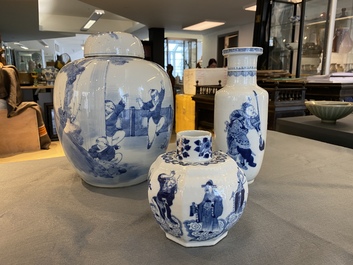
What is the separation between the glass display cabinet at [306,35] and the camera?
265 centimetres

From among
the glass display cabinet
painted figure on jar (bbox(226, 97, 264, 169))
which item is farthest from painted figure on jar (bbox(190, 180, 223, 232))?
the glass display cabinet

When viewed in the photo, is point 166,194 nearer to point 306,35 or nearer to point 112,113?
point 112,113

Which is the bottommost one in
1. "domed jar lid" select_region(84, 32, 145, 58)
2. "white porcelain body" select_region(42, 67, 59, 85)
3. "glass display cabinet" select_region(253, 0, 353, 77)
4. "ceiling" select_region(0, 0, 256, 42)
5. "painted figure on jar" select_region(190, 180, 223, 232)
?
"painted figure on jar" select_region(190, 180, 223, 232)

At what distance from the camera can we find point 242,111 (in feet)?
1.72

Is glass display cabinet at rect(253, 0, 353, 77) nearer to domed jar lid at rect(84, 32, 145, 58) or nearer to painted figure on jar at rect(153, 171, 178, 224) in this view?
domed jar lid at rect(84, 32, 145, 58)

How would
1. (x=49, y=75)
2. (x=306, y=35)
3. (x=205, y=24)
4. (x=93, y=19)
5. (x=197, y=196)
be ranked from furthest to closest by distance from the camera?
(x=93, y=19), (x=205, y=24), (x=49, y=75), (x=306, y=35), (x=197, y=196)

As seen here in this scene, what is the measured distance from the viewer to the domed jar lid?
1.79 ft

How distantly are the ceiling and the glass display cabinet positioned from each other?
1.58 m

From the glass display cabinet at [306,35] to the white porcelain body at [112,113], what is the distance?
2.39 metres

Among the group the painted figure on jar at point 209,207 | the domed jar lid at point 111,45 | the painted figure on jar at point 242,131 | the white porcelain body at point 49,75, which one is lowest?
the painted figure on jar at point 209,207

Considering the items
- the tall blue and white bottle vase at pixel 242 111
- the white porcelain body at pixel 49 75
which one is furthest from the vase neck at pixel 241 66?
the white porcelain body at pixel 49 75

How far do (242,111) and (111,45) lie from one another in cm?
28

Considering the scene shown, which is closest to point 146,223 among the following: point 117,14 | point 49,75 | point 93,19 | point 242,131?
point 242,131

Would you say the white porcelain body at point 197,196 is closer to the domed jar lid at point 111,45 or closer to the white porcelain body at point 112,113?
the white porcelain body at point 112,113
